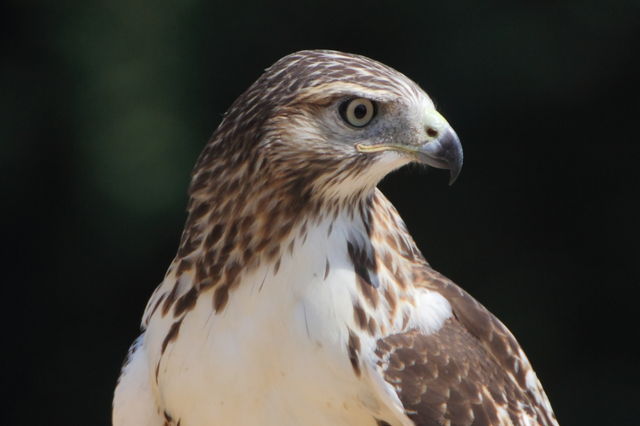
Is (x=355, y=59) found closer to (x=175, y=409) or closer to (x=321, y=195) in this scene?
(x=321, y=195)

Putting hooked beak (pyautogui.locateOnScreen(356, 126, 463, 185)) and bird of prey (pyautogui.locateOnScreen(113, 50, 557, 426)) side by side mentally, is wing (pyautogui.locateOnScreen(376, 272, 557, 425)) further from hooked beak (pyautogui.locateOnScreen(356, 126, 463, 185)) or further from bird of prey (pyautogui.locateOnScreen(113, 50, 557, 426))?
hooked beak (pyautogui.locateOnScreen(356, 126, 463, 185))

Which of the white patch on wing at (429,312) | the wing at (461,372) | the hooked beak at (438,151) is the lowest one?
the wing at (461,372)

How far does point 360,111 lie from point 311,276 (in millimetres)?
398

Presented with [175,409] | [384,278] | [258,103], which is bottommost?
[175,409]

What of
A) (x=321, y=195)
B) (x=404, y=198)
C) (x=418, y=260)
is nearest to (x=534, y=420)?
(x=418, y=260)

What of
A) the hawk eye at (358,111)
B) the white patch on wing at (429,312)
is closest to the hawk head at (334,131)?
the hawk eye at (358,111)

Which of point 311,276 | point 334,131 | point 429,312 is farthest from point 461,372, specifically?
point 334,131

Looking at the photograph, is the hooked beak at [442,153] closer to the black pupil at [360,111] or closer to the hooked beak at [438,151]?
the hooked beak at [438,151]

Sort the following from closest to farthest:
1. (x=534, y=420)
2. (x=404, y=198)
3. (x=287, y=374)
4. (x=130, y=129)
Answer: (x=287, y=374) → (x=534, y=420) → (x=130, y=129) → (x=404, y=198)

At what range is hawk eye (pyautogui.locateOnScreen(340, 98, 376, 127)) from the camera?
2.86 metres

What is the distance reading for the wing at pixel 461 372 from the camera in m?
2.86

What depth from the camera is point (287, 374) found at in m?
2.87

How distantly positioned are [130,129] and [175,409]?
2070 mm

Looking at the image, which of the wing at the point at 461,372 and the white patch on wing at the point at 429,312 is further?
the white patch on wing at the point at 429,312
